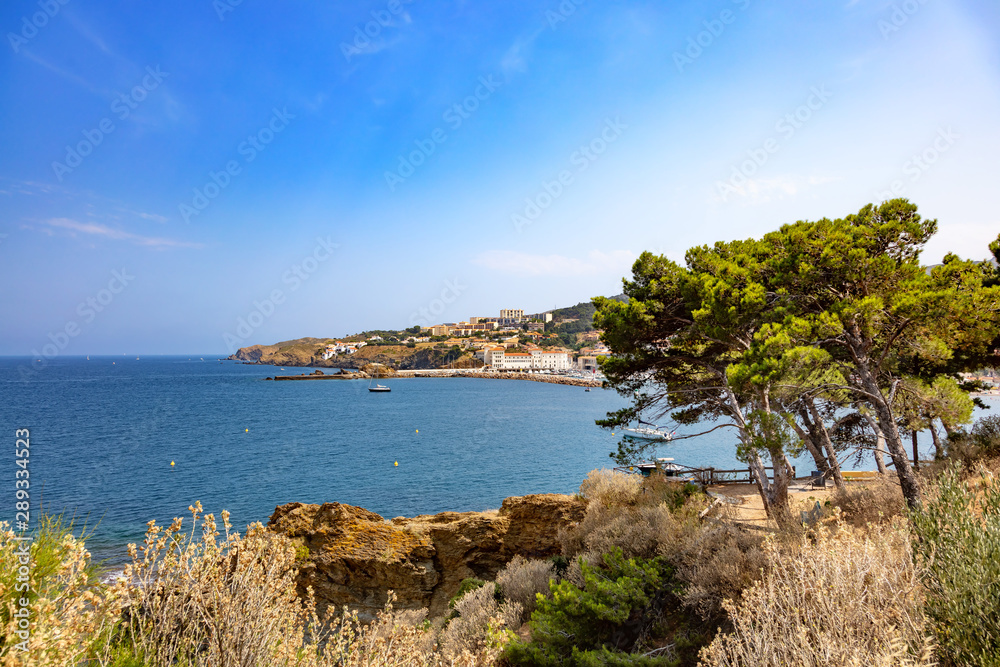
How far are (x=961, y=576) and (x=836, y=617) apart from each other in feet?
3.66

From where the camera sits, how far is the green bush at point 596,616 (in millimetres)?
7000

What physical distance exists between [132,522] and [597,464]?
944 inches

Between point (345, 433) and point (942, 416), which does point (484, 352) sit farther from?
point (942, 416)

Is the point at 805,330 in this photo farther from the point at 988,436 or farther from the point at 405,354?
the point at 405,354

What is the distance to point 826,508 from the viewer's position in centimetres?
1060

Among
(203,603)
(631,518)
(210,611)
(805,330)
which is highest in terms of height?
(805,330)

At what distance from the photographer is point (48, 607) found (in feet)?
6.91

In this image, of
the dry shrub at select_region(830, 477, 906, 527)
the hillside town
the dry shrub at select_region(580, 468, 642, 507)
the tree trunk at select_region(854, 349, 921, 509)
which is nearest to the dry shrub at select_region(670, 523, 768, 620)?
the tree trunk at select_region(854, 349, 921, 509)

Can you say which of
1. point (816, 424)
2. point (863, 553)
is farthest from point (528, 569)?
point (816, 424)

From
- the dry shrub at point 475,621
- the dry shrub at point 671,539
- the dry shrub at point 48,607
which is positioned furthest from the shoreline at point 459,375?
the dry shrub at point 48,607

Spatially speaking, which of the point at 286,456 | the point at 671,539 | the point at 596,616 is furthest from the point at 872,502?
the point at 286,456

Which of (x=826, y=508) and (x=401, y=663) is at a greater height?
(x=401, y=663)

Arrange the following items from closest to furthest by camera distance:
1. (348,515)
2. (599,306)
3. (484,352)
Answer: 1. (599,306)
2. (348,515)
3. (484,352)

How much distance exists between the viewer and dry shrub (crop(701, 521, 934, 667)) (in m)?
3.59
